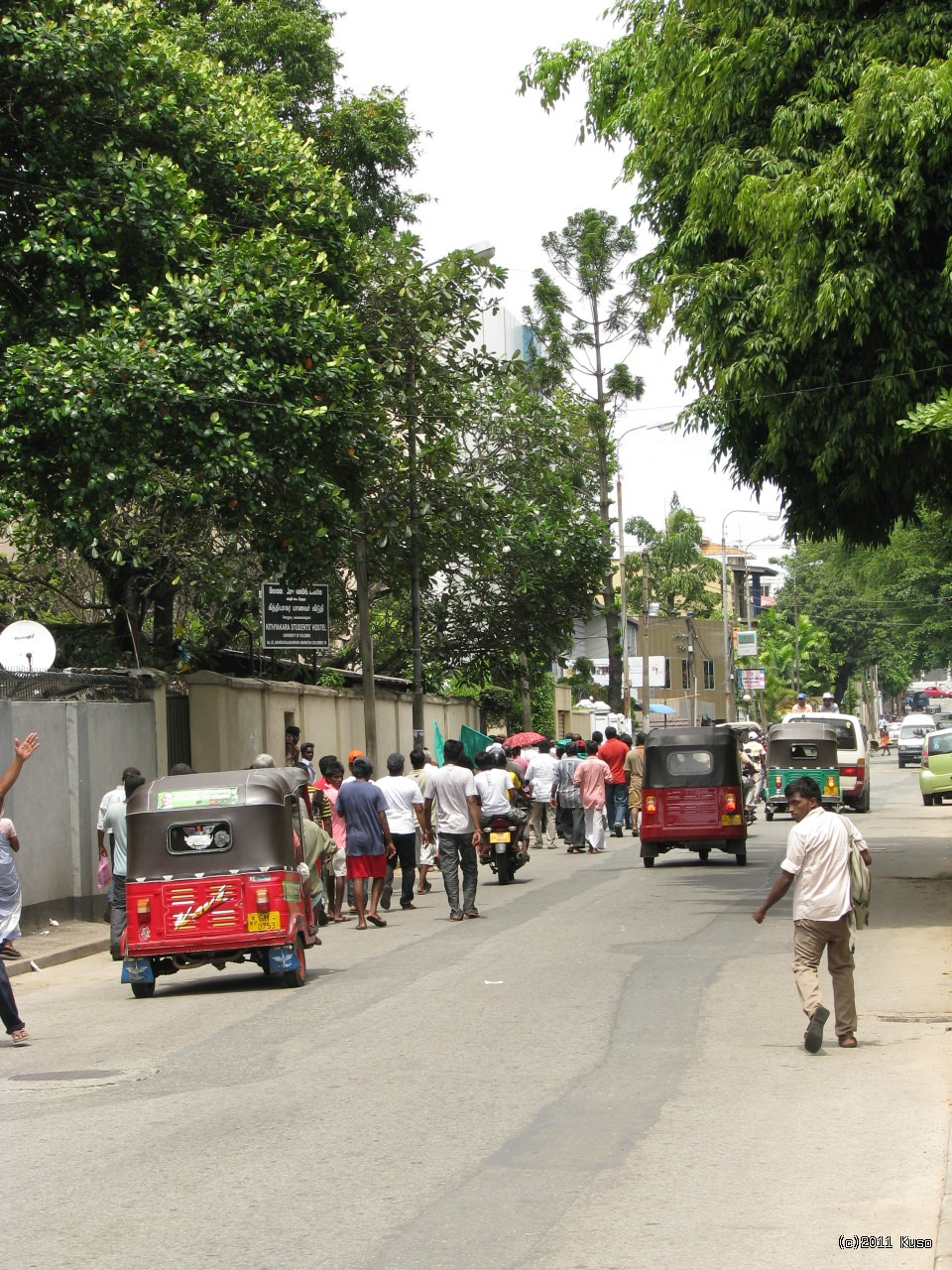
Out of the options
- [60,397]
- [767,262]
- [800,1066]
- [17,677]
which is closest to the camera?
[800,1066]

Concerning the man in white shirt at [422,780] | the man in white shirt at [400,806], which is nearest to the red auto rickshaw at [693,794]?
the man in white shirt at [422,780]

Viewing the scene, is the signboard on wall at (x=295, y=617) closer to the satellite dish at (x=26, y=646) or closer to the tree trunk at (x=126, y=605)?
the tree trunk at (x=126, y=605)

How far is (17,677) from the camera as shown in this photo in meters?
18.2

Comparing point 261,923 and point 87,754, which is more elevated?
point 87,754

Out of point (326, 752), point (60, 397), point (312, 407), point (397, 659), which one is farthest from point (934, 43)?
point (397, 659)

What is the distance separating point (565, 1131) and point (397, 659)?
98.5 ft

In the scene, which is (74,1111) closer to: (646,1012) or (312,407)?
(646,1012)

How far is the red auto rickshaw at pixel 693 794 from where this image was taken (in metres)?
23.4

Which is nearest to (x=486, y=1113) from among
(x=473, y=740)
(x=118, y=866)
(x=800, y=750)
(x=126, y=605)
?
(x=118, y=866)

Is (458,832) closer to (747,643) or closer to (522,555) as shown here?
(522,555)

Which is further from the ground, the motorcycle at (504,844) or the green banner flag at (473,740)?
the green banner flag at (473,740)

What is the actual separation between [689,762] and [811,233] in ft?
35.3

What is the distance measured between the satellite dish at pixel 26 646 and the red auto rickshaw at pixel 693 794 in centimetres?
978

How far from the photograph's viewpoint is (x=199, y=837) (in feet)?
42.0
